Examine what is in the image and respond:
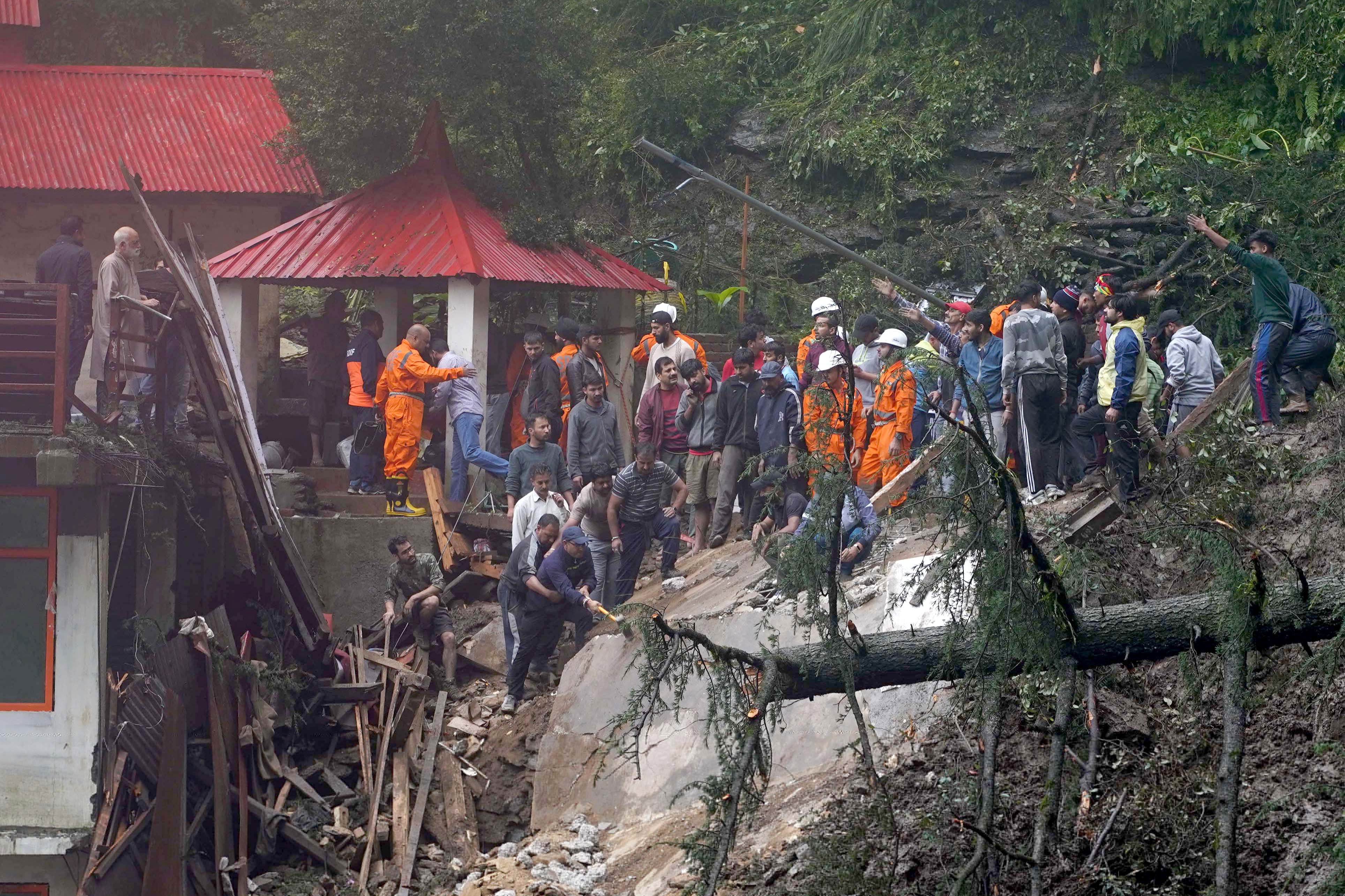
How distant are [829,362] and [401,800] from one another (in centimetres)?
512

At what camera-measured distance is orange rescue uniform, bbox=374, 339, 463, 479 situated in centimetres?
1412

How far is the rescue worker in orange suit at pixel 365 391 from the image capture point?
587 inches

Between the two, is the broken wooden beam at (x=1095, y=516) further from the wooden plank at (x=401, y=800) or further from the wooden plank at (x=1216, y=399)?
the wooden plank at (x=401, y=800)

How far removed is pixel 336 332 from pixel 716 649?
11.0 m

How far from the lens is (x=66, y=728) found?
37.2ft

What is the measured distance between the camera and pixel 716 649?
6.43m

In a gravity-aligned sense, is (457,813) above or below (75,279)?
below

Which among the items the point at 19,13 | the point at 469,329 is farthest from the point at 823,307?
the point at 19,13

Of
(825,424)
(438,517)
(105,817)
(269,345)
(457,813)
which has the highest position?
(825,424)

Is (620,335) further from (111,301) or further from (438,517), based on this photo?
(111,301)

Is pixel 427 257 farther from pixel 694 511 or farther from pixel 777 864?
pixel 777 864

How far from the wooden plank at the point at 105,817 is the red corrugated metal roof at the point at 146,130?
875 centimetres

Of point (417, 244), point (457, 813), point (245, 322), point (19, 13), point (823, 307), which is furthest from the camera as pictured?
point (19, 13)

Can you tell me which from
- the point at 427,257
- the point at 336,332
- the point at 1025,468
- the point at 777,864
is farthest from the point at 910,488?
the point at 336,332
